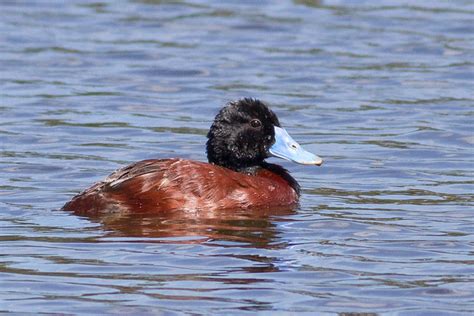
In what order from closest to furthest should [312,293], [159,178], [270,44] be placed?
[312,293]
[159,178]
[270,44]

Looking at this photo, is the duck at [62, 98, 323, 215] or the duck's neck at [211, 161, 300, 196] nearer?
the duck at [62, 98, 323, 215]

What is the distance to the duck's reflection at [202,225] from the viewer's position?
1030cm

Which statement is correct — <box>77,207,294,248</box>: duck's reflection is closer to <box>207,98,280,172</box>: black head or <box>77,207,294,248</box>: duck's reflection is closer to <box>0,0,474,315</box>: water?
<box>0,0,474,315</box>: water

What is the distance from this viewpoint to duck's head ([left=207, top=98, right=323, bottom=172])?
38.6 ft

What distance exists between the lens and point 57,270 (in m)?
9.12

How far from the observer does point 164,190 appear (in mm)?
11078

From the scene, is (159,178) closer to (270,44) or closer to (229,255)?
(229,255)

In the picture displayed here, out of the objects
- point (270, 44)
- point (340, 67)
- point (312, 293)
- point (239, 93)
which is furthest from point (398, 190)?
point (270, 44)

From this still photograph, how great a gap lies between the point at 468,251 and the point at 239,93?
24.6 feet

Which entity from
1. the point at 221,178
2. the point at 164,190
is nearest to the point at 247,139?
the point at 221,178

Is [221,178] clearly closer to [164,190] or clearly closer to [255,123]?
[164,190]

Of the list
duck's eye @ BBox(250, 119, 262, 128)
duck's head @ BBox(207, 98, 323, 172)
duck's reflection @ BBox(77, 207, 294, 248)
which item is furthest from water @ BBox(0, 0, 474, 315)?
duck's eye @ BBox(250, 119, 262, 128)

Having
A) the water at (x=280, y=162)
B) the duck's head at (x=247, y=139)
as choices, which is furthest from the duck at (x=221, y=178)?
the water at (x=280, y=162)

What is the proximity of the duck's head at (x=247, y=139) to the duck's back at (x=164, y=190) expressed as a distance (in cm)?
44
